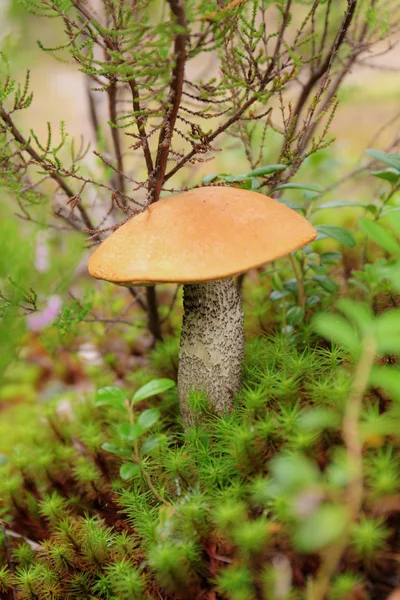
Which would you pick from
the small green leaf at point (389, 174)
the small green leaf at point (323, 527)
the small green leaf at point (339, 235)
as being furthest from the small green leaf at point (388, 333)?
the small green leaf at point (389, 174)

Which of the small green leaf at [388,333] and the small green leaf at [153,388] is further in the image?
the small green leaf at [153,388]

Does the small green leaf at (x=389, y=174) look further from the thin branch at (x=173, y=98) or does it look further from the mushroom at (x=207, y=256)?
the thin branch at (x=173, y=98)

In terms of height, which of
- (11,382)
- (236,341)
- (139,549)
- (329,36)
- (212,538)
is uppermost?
(329,36)

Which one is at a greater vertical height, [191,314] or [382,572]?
[191,314]

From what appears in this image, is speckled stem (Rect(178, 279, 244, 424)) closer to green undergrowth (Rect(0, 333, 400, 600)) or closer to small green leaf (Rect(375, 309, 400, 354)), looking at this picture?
green undergrowth (Rect(0, 333, 400, 600))

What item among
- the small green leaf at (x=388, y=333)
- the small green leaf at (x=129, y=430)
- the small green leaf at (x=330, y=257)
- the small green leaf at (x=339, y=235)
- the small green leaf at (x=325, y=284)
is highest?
the small green leaf at (x=388, y=333)

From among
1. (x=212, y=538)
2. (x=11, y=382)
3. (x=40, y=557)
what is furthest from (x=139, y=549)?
(x=11, y=382)

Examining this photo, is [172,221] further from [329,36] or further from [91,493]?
[329,36]
